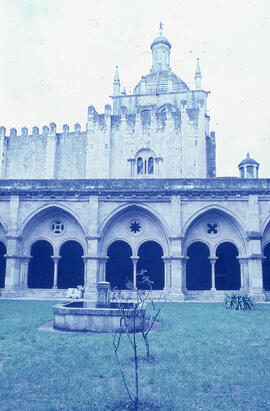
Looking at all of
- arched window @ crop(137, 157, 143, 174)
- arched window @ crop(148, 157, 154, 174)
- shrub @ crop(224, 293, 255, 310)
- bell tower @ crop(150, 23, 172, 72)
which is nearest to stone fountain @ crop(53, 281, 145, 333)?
shrub @ crop(224, 293, 255, 310)

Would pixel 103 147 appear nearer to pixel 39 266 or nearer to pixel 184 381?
pixel 39 266

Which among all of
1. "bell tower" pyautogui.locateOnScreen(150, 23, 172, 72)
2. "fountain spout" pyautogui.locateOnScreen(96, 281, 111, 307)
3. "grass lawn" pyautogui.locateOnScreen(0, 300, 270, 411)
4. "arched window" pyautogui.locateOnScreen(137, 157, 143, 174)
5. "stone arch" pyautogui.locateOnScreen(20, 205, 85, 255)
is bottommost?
"grass lawn" pyautogui.locateOnScreen(0, 300, 270, 411)

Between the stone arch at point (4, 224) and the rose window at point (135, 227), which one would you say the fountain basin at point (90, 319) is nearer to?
the rose window at point (135, 227)

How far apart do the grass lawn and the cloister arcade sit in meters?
7.63

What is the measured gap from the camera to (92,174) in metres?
28.5

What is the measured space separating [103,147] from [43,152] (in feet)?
23.5

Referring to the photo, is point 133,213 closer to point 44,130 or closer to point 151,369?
point 151,369

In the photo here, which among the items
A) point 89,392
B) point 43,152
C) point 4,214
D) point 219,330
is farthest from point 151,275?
point 43,152

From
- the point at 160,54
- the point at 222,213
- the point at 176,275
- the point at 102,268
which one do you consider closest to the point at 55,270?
the point at 102,268

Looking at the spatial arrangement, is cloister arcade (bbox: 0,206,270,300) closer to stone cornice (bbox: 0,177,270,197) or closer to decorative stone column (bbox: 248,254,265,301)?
decorative stone column (bbox: 248,254,265,301)

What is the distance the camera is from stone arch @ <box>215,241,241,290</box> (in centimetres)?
1870

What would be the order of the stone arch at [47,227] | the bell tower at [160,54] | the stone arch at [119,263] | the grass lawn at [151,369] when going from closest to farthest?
the grass lawn at [151,369], the stone arch at [47,227], the stone arch at [119,263], the bell tower at [160,54]

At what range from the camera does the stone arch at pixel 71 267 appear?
19.2 metres

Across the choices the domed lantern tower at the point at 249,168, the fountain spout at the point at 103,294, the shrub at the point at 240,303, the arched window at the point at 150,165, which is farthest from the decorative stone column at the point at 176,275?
the domed lantern tower at the point at 249,168
